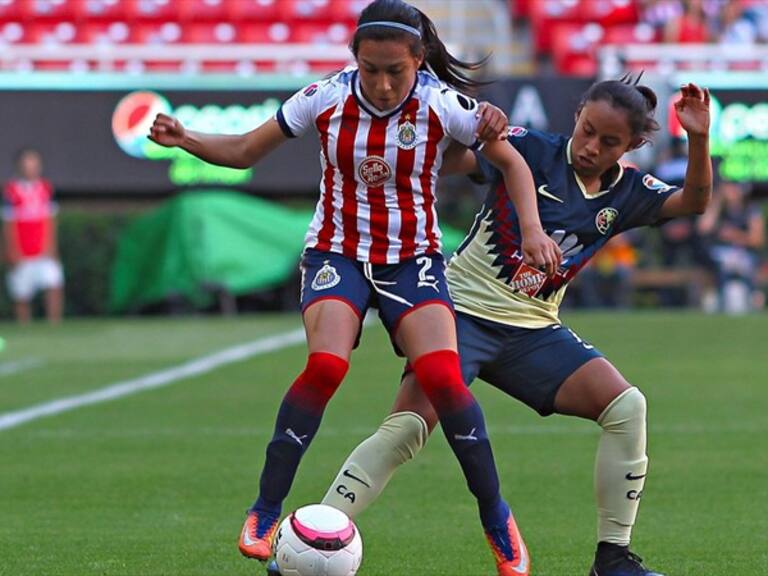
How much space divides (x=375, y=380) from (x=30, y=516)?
19.3 feet

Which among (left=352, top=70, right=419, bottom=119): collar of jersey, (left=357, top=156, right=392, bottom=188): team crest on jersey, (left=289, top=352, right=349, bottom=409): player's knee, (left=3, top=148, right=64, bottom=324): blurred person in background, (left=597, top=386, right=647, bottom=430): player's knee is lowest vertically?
(left=3, top=148, right=64, bottom=324): blurred person in background

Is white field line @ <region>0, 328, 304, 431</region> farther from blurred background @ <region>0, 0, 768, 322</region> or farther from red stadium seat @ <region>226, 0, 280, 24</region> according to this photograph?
red stadium seat @ <region>226, 0, 280, 24</region>

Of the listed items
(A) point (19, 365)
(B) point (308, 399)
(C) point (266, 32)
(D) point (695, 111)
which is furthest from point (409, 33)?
(C) point (266, 32)

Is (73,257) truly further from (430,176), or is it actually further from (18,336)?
(430,176)

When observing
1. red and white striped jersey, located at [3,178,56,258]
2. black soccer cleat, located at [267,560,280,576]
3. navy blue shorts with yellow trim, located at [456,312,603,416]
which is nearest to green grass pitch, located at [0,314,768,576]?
black soccer cleat, located at [267,560,280,576]

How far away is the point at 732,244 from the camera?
67.4 feet

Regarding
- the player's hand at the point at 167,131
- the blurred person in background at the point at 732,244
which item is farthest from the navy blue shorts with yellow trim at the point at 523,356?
the blurred person in background at the point at 732,244

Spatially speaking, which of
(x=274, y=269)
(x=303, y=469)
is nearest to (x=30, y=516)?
(x=303, y=469)

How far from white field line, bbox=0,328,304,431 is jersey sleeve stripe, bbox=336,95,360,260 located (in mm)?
4972

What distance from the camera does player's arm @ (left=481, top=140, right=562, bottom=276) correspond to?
544 centimetres

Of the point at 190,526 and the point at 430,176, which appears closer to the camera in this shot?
the point at 430,176

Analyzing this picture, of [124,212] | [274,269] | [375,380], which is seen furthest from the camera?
[124,212]

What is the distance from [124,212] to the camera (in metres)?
22.0

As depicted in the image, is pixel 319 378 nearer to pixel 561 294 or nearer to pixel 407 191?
pixel 407 191
